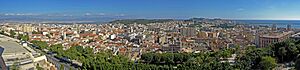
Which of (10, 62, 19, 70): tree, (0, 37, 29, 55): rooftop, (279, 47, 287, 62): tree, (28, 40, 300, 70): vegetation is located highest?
(0, 37, 29, 55): rooftop

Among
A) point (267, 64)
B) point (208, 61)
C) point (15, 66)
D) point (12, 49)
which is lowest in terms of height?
point (208, 61)

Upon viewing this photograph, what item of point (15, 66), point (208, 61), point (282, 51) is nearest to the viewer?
point (15, 66)

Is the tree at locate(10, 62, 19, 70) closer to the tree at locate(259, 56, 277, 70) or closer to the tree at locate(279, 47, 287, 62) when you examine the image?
the tree at locate(259, 56, 277, 70)

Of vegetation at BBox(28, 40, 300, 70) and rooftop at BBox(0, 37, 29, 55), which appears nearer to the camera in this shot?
vegetation at BBox(28, 40, 300, 70)

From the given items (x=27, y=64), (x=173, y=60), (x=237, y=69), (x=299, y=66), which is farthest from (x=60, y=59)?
(x=299, y=66)

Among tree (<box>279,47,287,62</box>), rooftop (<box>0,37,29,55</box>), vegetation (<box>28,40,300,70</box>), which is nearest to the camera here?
vegetation (<box>28,40,300,70</box>)

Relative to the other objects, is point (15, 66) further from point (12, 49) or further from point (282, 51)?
point (282, 51)

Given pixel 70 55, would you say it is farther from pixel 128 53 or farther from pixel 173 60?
pixel 128 53

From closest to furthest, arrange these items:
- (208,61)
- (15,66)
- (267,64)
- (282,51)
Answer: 1. (15,66)
2. (267,64)
3. (282,51)
4. (208,61)

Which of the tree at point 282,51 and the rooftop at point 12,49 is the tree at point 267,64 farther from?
the rooftop at point 12,49

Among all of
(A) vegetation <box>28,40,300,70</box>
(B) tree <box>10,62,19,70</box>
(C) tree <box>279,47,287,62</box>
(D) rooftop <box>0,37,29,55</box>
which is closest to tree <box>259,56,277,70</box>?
(A) vegetation <box>28,40,300,70</box>

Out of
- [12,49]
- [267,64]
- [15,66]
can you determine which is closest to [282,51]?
[267,64]
